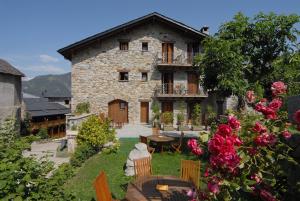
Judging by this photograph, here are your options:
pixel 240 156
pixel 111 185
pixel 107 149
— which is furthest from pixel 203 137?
pixel 107 149

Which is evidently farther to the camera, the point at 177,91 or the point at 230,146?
the point at 177,91

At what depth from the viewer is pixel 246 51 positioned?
49.5 feet

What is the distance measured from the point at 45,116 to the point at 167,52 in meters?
16.5

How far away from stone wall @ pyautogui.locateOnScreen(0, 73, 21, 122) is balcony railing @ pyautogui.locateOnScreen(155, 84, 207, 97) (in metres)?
12.0

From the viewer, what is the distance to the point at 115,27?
25297mm

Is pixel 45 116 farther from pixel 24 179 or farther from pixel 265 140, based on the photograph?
pixel 265 140

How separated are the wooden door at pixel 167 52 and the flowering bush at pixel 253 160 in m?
23.3

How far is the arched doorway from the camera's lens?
26.3 meters

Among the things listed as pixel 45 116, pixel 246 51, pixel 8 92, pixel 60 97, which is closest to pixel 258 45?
pixel 246 51

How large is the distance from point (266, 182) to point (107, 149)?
35.9 ft

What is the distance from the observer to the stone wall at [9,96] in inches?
915

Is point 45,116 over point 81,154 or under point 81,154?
over

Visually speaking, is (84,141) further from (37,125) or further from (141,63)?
(37,125)

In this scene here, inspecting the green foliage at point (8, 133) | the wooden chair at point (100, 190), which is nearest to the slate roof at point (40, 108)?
the green foliage at point (8, 133)
